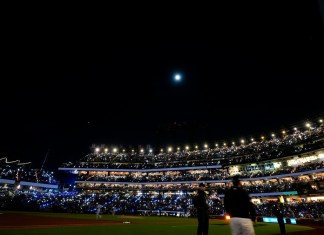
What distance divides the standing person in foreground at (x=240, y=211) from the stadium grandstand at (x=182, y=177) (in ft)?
104

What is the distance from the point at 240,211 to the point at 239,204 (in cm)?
14

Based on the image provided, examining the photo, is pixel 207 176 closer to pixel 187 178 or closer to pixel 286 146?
pixel 187 178

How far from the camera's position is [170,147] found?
271 feet

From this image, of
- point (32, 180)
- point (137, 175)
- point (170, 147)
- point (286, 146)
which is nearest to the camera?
point (286, 146)

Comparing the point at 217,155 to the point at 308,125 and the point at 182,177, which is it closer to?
the point at 182,177

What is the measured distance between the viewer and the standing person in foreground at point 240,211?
4.80m

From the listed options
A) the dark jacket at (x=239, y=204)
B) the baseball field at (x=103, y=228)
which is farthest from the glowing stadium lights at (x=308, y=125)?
the dark jacket at (x=239, y=204)

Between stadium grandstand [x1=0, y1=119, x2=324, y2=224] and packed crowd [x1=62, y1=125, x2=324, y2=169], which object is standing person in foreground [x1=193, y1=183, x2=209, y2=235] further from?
packed crowd [x1=62, y1=125, x2=324, y2=169]

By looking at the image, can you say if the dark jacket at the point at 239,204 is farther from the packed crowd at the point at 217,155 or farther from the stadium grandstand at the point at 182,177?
the packed crowd at the point at 217,155

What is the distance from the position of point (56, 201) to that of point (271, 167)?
47.8 meters

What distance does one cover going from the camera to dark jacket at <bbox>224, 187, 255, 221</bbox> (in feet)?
16.2

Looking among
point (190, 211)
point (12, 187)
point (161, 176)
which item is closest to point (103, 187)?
point (161, 176)

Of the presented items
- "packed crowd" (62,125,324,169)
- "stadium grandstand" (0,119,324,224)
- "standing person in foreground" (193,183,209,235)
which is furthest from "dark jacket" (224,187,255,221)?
"packed crowd" (62,125,324,169)

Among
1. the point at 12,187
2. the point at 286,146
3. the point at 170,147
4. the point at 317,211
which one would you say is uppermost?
the point at 170,147
